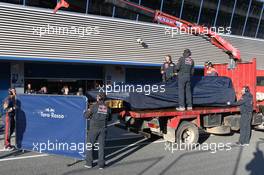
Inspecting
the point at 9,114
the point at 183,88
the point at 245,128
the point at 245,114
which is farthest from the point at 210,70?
the point at 9,114

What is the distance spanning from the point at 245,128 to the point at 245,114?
43 cm

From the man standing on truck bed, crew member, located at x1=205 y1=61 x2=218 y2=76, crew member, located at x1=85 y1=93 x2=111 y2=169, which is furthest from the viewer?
crew member, located at x1=205 y1=61 x2=218 y2=76

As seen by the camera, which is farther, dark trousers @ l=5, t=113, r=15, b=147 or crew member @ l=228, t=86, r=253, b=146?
crew member @ l=228, t=86, r=253, b=146

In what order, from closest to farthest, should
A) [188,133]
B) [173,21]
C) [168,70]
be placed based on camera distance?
[188,133] < [168,70] < [173,21]

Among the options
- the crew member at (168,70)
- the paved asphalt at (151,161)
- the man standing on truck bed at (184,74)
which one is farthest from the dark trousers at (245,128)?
the crew member at (168,70)

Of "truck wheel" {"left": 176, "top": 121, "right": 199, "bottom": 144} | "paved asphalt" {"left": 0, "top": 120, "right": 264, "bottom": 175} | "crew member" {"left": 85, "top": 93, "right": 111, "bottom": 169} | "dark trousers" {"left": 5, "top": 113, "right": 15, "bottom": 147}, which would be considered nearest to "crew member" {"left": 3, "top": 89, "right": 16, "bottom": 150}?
"dark trousers" {"left": 5, "top": 113, "right": 15, "bottom": 147}

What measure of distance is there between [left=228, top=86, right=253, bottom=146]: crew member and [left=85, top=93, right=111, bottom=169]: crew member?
4.88 meters

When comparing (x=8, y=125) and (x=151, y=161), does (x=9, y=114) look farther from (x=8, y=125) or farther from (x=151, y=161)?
(x=151, y=161)

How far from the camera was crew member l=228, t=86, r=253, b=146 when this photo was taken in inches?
428

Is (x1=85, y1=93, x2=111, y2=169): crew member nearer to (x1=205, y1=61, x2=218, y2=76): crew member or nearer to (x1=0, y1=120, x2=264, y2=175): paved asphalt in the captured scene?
(x1=0, y1=120, x2=264, y2=175): paved asphalt

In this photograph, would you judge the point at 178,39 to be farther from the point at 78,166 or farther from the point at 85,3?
the point at 78,166

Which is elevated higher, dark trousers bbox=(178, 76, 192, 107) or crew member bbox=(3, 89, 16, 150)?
dark trousers bbox=(178, 76, 192, 107)

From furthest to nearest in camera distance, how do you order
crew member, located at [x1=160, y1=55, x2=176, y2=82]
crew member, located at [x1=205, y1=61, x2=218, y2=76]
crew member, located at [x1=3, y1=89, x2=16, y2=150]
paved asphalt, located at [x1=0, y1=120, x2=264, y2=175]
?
crew member, located at [x1=205, y1=61, x2=218, y2=76] → crew member, located at [x1=160, y1=55, x2=176, y2=82] → crew member, located at [x1=3, y1=89, x2=16, y2=150] → paved asphalt, located at [x1=0, y1=120, x2=264, y2=175]

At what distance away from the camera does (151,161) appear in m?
8.63
